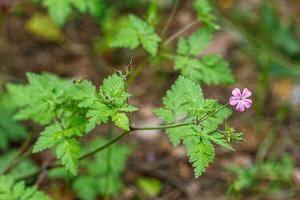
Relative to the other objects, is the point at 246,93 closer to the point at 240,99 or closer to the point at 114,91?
the point at 240,99

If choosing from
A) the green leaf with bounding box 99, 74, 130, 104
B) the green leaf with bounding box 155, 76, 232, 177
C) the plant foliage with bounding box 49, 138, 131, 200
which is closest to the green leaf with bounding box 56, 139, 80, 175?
the green leaf with bounding box 99, 74, 130, 104

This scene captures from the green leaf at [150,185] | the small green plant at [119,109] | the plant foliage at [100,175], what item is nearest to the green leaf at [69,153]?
the small green plant at [119,109]

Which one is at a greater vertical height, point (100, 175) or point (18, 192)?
point (100, 175)

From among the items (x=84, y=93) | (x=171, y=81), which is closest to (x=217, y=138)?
(x=84, y=93)

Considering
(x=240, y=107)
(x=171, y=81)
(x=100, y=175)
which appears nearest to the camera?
(x=240, y=107)

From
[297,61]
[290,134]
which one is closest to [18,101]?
[290,134]

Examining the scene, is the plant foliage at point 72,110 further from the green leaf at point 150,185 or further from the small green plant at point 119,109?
the green leaf at point 150,185
